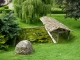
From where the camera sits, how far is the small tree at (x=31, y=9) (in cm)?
3008

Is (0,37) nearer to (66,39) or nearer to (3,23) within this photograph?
(3,23)

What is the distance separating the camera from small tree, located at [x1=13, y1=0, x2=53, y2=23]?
3008 cm

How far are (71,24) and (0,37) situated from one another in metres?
12.6

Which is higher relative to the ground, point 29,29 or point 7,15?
point 7,15

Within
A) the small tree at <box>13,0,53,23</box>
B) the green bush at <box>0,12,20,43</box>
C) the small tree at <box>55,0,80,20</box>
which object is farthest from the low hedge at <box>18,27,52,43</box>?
the small tree at <box>55,0,80,20</box>

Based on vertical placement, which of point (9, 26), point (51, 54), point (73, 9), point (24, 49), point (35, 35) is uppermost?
point (73, 9)

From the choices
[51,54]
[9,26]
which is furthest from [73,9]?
[51,54]

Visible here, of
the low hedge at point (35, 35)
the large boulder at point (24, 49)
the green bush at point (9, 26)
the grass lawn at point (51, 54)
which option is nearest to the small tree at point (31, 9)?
the low hedge at point (35, 35)

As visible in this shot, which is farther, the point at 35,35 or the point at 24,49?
the point at 35,35

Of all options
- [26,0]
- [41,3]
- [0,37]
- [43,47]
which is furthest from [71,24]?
[0,37]

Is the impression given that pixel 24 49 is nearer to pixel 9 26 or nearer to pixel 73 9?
pixel 9 26

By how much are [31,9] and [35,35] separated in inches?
195

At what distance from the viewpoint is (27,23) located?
1224 inches

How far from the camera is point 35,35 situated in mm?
26500
